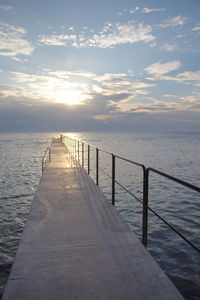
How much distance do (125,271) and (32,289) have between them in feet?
3.53

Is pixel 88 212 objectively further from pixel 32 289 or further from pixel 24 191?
pixel 24 191

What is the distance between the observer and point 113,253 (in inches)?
125

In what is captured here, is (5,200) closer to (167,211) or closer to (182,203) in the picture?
(167,211)

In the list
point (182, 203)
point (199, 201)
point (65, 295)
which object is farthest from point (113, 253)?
point (199, 201)

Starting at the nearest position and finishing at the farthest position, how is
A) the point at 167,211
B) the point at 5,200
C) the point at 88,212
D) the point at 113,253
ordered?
the point at 113,253 < the point at 88,212 < the point at 167,211 < the point at 5,200

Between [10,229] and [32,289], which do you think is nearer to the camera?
[32,289]

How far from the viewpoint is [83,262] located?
296cm

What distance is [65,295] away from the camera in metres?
2.34

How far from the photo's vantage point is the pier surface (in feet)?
7.82

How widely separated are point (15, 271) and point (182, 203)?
9549 millimetres

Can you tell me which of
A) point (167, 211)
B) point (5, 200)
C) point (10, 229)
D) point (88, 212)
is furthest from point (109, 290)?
point (5, 200)

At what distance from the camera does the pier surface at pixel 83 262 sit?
2.38 m

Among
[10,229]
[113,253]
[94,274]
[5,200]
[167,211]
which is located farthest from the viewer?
[5,200]

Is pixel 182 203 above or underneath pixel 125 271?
underneath
